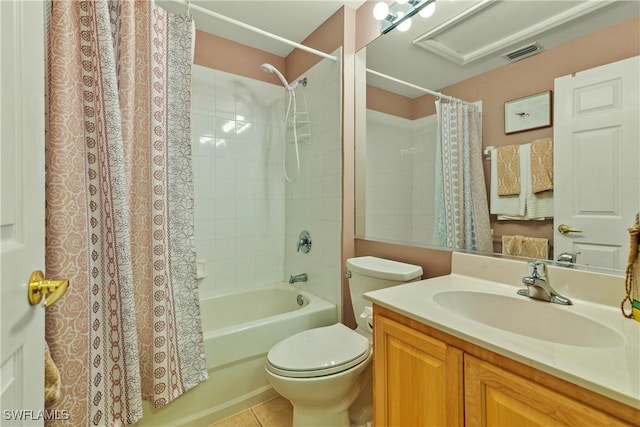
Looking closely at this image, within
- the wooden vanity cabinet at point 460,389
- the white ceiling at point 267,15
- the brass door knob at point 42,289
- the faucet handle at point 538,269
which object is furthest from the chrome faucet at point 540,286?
the white ceiling at point 267,15

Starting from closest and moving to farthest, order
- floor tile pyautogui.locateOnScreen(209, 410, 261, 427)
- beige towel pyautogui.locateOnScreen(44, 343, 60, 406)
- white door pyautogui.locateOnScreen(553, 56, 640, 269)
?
beige towel pyautogui.locateOnScreen(44, 343, 60, 406) < white door pyautogui.locateOnScreen(553, 56, 640, 269) < floor tile pyautogui.locateOnScreen(209, 410, 261, 427)

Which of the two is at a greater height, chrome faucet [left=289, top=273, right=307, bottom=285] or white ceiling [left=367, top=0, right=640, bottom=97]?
white ceiling [left=367, top=0, right=640, bottom=97]

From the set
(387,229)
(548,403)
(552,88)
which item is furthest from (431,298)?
(552,88)

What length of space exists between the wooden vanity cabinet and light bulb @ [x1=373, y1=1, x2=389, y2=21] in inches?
59.6

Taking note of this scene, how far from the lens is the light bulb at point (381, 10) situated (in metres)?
1.53

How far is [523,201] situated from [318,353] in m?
1.06

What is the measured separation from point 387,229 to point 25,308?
→ 1.50m

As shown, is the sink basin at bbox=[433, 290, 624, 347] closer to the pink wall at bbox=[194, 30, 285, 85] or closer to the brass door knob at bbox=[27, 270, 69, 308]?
the brass door knob at bbox=[27, 270, 69, 308]

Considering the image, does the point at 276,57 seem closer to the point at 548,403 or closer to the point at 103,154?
the point at 103,154

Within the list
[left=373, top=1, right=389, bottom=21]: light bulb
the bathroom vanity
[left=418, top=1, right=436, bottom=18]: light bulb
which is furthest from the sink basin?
[left=373, top=1, right=389, bottom=21]: light bulb

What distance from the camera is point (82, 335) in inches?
41.0

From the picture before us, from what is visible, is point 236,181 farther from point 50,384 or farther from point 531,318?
point 531,318

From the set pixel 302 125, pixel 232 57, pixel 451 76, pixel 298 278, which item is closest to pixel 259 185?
pixel 302 125

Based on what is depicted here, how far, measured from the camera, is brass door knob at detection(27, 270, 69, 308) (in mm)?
566
